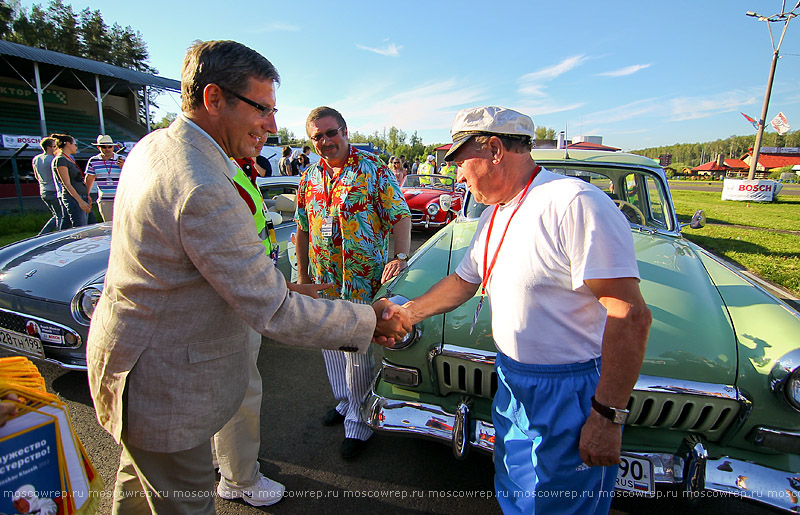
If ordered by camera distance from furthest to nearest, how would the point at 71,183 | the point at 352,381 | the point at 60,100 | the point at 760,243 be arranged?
the point at 60,100 < the point at 760,243 < the point at 71,183 < the point at 352,381

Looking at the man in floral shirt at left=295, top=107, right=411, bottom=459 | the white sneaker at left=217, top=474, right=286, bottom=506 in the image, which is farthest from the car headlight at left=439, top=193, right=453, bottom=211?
the white sneaker at left=217, top=474, right=286, bottom=506

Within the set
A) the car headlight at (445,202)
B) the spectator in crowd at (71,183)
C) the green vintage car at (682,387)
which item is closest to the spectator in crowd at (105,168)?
the spectator in crowd at (71,183)

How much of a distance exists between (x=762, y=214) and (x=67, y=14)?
4837 centimetres

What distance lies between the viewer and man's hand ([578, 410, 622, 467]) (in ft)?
4.36

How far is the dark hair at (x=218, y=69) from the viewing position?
1335 millimetres

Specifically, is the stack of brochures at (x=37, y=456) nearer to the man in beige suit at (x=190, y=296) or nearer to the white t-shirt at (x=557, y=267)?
the man in beige suit at (x=190, y=296)

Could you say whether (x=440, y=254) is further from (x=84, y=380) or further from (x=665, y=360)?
(x=84, y=380)

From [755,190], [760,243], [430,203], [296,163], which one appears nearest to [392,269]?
[430,203]

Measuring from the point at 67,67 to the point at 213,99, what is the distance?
23446 millimetres

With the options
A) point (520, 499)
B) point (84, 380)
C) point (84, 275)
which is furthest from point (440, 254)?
point (84, 380)

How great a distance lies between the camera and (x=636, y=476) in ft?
5.96

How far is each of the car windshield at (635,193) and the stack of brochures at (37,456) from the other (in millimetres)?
3285

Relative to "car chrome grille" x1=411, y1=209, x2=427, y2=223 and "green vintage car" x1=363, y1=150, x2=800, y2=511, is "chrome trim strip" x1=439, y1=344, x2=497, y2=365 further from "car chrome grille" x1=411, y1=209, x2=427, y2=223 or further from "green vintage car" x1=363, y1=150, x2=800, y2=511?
"car chrome grille" x1=411, y1=209, x2=427, y2=223

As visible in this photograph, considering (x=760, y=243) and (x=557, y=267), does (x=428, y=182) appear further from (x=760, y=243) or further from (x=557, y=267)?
(x=557, y=267)
